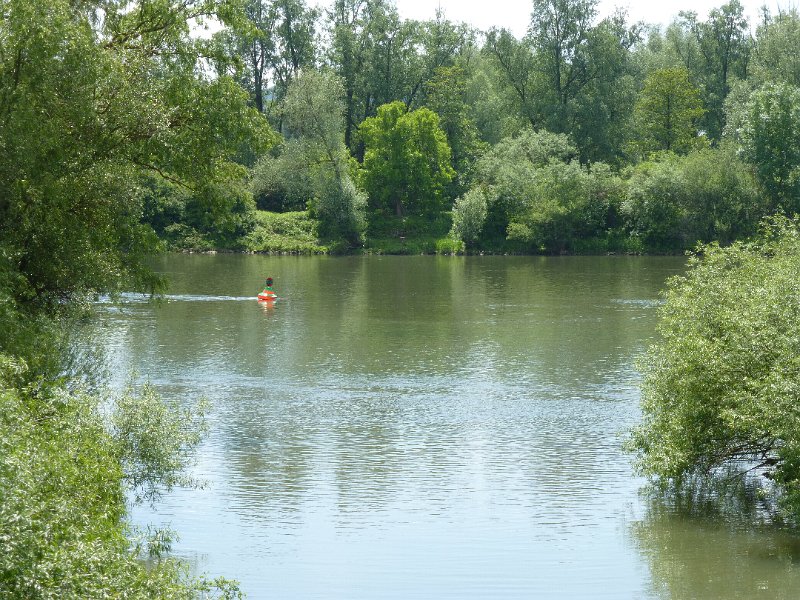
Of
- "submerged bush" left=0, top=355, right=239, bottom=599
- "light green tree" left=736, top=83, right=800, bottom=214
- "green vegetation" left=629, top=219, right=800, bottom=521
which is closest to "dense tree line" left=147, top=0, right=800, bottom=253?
"light green tree" left=736, top=83, right=800, bottom=214

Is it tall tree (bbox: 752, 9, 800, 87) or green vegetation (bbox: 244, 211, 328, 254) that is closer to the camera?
tall tree (bbox: 752, 9, 800, 87)

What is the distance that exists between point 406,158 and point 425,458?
242 feet

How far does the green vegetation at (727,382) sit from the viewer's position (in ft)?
65.1

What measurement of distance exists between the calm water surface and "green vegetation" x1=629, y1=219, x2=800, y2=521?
4.83ft

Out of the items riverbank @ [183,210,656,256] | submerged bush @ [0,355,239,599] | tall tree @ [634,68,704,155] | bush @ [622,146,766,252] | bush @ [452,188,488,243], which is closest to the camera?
submerged bush @ [0,355,239,599]

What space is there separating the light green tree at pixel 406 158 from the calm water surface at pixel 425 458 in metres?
44.3

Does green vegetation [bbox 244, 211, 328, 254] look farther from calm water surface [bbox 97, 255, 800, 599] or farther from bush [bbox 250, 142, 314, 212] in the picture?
calm water surface [bbox 97, 255, 800, 599]

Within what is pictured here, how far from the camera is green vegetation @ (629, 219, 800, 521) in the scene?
19.8m

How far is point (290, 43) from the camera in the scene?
106 m

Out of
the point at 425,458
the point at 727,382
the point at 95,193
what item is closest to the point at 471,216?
the point at 425,458

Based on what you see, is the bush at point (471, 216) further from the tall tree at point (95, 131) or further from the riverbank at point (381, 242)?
the tall tree at point (95, 131)

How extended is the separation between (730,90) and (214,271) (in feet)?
194

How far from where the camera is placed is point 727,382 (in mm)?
21406

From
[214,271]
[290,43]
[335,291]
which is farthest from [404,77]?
[335,291]
